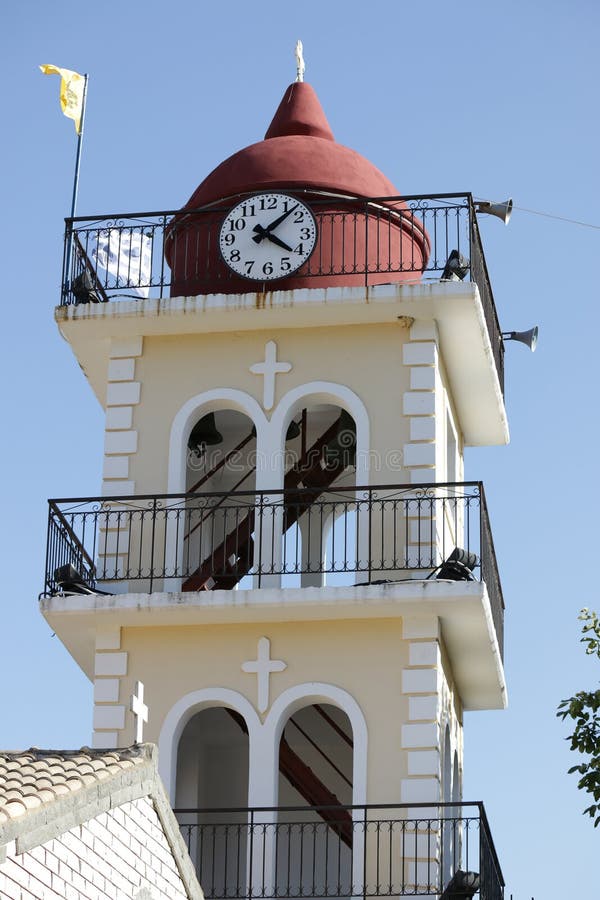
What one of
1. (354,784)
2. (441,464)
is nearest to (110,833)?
(354,784)

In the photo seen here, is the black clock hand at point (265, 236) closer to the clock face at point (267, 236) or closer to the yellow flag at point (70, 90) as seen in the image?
the clock face at point (267, 236)

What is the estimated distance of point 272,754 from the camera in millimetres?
25234

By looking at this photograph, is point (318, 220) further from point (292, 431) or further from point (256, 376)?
point (292, 431)

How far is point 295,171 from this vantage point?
27641 mm

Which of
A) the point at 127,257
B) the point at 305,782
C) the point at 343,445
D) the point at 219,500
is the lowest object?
the point at 305,782

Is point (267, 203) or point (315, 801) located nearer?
point (315, 801)

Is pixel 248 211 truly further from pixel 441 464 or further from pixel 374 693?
pixel 374 693

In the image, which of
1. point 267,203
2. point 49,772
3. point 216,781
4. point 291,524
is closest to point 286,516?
point 291,524

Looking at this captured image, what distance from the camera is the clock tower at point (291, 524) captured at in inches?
986

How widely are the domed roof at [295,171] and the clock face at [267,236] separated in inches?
21.5

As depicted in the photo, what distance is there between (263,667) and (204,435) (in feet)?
13.8

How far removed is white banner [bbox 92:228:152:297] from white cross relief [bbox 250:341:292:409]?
1640 mm

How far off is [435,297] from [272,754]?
18.3ft

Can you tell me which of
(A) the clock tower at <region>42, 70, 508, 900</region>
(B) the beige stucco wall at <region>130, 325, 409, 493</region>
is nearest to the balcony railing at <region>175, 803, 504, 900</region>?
(A) the clock tower at <region>42, 70, 508, 900</region>
